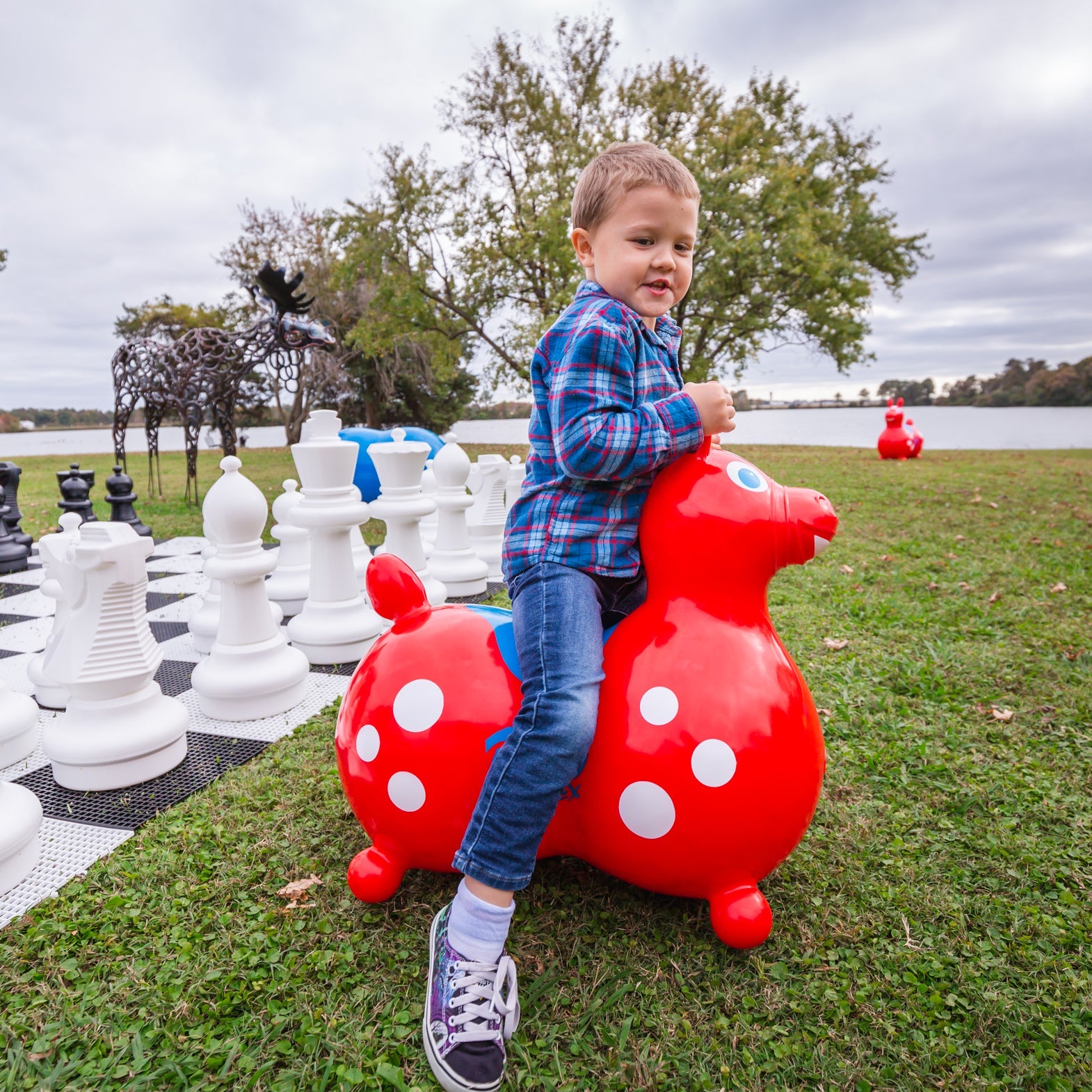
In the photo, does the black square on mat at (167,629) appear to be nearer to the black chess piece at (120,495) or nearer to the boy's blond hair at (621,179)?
the black chess piece at (120,495)

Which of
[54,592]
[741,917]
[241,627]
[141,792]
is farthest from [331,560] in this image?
[741,917]

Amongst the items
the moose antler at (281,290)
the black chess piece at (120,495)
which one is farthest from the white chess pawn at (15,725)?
the moose antler at (281,290)

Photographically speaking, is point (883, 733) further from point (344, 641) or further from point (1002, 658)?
point (344, 641)

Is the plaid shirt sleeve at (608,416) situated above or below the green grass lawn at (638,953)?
above

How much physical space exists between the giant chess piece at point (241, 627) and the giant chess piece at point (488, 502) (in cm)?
192

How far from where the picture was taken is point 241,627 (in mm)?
2512

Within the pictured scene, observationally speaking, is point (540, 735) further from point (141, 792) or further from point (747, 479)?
point (141, 792)

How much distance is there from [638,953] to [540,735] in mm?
517

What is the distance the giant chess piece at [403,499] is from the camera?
3.22 meters

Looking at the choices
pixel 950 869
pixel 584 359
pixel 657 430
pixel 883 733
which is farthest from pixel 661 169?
pixel 883 733

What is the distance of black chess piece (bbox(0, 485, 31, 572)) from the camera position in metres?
4.39

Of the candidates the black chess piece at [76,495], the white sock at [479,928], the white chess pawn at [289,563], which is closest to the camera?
the white sock at [479,928]

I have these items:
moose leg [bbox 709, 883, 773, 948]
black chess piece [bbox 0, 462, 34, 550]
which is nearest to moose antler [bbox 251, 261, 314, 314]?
black chess piece [bbox 0, 462, 34, 550]

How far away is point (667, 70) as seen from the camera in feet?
44.9
